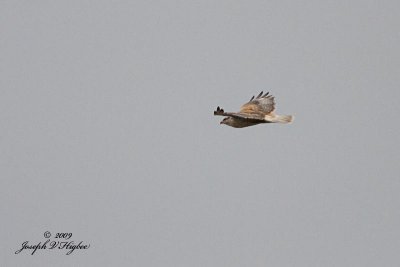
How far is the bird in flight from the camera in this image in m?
29.2

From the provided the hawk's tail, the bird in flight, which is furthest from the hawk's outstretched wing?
the hawk's tail

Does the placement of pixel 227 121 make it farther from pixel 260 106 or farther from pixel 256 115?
pixel 260 106

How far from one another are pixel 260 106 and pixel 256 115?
1617 millimetres

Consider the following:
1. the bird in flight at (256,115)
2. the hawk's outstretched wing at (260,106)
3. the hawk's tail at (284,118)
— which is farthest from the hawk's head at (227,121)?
the hawk's tail at (284,118)

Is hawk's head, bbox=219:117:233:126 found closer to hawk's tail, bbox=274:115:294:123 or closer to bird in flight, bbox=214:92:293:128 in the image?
bird in flight, bbox=214:92:293:128

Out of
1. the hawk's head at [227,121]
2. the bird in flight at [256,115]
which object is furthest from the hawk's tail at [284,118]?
the hawk's head at [227,121]

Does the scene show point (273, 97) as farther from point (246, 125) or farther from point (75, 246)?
point (75, 246)

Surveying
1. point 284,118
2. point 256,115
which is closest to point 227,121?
point 256,115

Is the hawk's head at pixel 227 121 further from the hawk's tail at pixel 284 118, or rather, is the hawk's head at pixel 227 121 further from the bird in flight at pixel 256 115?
the hawk's tail at pixel 284 118

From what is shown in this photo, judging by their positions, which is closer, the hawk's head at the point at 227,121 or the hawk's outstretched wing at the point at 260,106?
the hawk's head at the point at 227,121

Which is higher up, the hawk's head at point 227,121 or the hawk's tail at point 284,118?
the hawk's tail at point 284,118

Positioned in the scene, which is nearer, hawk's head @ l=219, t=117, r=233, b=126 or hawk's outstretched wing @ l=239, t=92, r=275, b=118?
hawk's head @ l=219, t=117, r=233, b=126

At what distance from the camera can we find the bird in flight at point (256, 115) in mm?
29172

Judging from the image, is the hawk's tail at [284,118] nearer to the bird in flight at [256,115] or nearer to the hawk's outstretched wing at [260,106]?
the bird in flight at [256,115]
